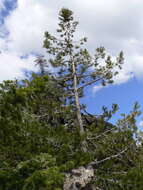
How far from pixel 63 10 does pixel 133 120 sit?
724 centimetres

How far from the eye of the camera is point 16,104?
8891 mm

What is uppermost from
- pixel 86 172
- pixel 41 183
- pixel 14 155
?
pixel 14 155

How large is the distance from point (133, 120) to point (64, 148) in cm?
345

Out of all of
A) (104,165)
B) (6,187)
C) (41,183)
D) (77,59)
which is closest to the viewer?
(41,183)

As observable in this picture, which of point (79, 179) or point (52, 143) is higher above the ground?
point (52, 143)

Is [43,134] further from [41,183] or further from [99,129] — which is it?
[99,129]

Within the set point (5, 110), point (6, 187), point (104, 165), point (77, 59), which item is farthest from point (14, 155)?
point (77, 59)

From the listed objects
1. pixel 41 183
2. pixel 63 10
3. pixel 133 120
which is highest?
pixel 63 10

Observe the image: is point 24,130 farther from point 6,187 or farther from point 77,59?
point 77,59

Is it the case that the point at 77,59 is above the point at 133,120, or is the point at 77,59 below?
above

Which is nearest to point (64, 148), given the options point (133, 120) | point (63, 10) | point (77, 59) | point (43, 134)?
point (43, 134)

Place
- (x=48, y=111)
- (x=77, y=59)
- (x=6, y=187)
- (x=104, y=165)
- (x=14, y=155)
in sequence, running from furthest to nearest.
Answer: (x=77, y=59)
(x=48, y=111)
(x=104, y=165)
(x=14, y=155)
(x=6, y=187)

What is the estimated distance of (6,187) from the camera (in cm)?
812

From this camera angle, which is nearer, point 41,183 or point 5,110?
point 41,183
